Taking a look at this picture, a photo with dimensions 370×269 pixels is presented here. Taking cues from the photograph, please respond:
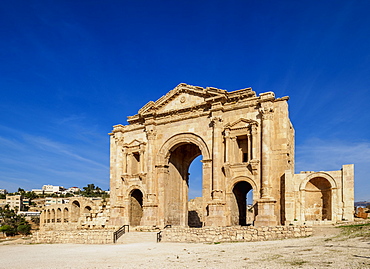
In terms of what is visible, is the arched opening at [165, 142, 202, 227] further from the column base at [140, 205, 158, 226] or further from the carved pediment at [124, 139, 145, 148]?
the carved pediment at [124, 139, 145, 148]

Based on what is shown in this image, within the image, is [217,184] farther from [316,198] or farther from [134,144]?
[134,144]

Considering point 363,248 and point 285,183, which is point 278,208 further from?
point 363,248

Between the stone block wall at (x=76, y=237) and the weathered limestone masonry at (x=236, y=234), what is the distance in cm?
456

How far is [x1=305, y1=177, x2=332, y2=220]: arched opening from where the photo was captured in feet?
68.8

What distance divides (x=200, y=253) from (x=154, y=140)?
1536cm

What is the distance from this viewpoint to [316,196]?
2128 cm

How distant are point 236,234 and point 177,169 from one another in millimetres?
12011

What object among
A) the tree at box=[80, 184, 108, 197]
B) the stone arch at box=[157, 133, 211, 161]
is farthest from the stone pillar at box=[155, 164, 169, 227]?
the tree at box=[80, 184, 108, 197]

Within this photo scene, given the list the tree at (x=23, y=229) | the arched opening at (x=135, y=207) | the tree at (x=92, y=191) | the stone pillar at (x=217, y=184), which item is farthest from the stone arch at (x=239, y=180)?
the tree at (x=92, y=191)

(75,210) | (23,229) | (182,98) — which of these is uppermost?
(182,98)

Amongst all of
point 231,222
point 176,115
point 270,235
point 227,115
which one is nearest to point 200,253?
point 270,235

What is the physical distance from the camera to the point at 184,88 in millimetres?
27219

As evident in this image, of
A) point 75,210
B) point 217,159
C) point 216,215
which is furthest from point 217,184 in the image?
point 75,210

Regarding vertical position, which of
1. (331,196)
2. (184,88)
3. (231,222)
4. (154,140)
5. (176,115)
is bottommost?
(231,222)
